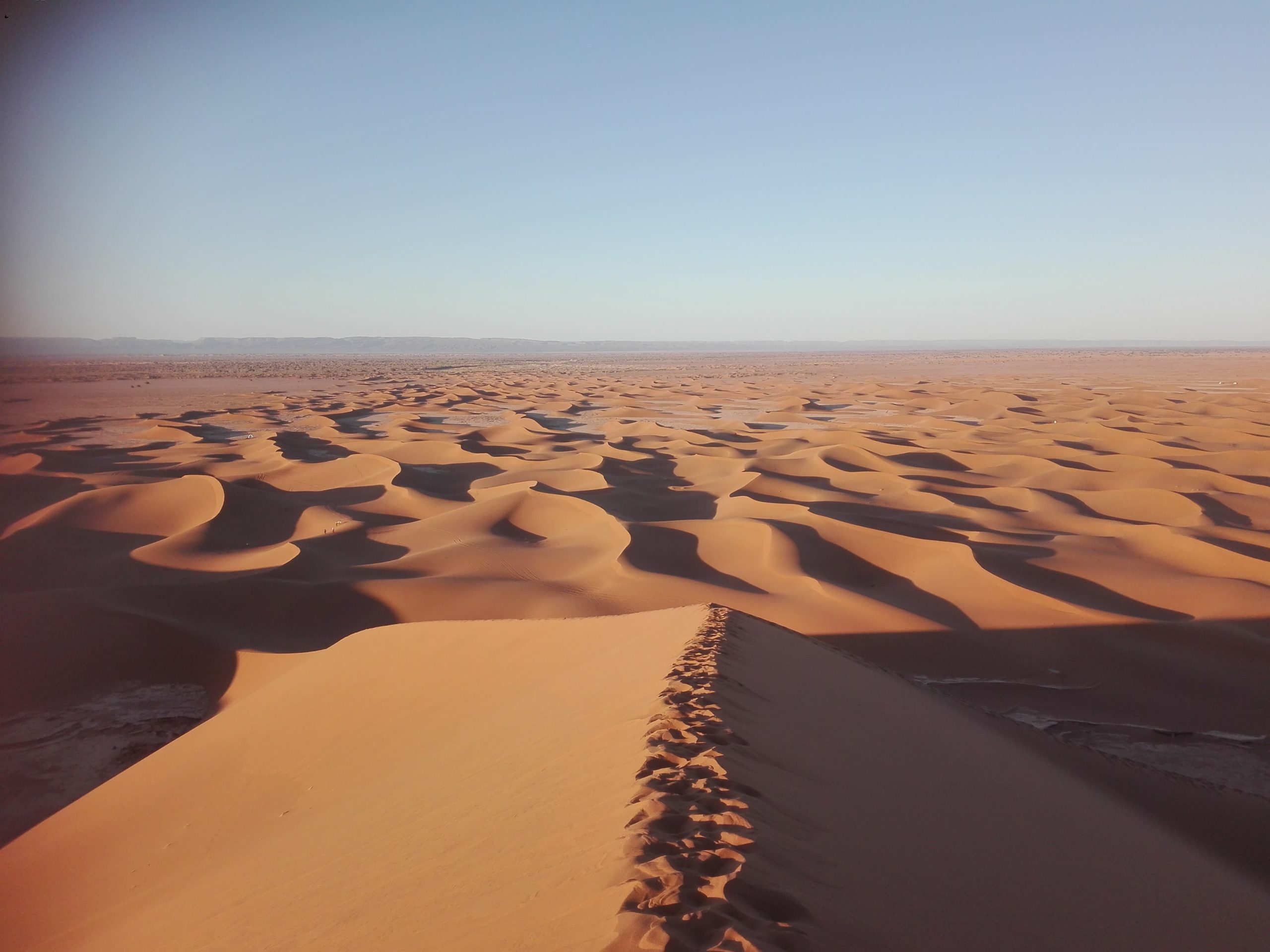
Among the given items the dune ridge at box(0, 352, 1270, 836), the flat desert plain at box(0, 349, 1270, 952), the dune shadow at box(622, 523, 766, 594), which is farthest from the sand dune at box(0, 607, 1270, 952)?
the dune shadow at box(622, 523, 766, 594)

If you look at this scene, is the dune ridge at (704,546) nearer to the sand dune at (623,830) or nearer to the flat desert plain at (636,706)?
the flat desert plain at (636,706)

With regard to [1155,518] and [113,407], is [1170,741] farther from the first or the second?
[113,407]

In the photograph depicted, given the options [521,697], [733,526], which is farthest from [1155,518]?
[521,697]

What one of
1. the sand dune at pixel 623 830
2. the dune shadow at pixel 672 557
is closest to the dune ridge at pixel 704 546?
the dune shadow at pixel 672 557

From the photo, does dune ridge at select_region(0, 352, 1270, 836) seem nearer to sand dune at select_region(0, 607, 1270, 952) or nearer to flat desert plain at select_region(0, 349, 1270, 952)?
flat desert plain at select_region(0, 349, 1270, 952)

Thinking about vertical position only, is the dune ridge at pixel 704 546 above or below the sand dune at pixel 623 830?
below

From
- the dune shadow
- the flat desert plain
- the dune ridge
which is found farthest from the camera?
the dune shadow

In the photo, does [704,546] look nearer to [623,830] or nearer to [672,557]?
[672,557]
